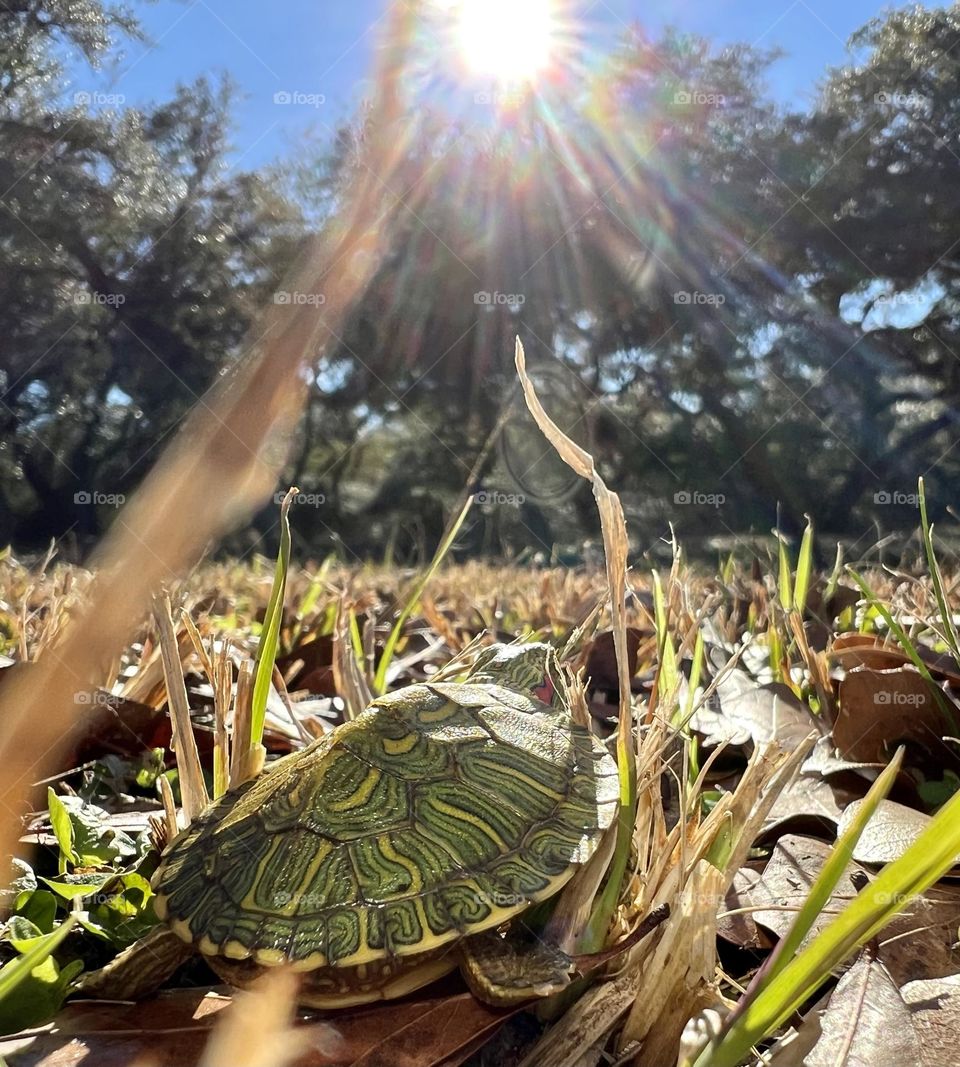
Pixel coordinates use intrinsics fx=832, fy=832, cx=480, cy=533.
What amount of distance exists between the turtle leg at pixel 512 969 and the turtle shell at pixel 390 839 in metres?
0.03

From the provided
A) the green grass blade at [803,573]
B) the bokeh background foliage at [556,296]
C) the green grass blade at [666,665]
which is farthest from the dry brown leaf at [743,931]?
the bokeh background foliage at [556,296]

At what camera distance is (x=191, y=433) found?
638 mm

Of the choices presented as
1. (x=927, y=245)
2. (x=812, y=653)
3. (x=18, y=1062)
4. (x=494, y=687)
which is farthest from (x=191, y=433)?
(x=927, y=245)

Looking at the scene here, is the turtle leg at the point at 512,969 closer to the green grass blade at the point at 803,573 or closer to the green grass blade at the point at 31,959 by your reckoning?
the green grass blade at the point at 31,959

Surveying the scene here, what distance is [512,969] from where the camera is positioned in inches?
31.2

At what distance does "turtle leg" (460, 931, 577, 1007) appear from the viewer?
2.50ft

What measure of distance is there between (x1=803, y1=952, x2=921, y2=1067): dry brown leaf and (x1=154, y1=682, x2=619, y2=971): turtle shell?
0.27m

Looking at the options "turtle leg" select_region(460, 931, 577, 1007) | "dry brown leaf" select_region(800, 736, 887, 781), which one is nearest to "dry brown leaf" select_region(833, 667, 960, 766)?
"dry brown leaf" select_region(800, 736, 887, 781)

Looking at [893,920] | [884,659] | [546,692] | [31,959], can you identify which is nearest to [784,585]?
[884,659]

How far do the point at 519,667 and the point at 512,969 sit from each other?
0.58 m

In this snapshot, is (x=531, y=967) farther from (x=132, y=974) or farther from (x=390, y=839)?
(x=132, y=974)

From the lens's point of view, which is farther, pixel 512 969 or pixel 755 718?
pixel 755 718

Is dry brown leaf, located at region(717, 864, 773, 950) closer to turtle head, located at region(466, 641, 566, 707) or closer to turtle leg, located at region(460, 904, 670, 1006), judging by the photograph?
turtle leg, located at region(460, 904, 670, 1006)

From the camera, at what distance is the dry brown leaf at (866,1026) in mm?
703
